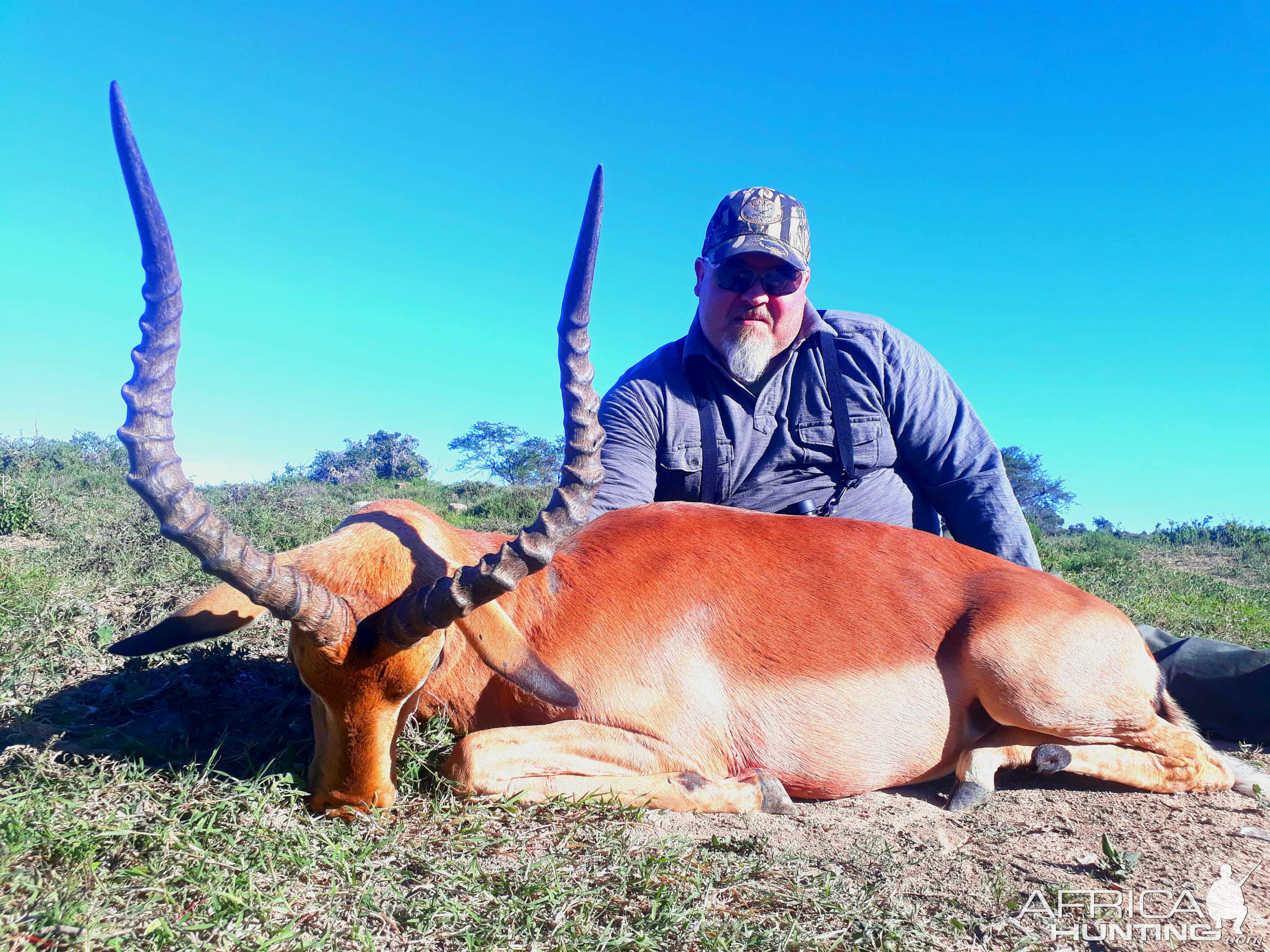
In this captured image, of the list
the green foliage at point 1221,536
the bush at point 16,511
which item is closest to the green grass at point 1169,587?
the green foliage at point 1221,536

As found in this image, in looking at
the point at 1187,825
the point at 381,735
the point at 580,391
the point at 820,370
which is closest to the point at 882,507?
the point at 820,370

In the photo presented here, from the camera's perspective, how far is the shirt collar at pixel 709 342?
6.39 m

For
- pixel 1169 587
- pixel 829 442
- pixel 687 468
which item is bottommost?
pixel 1169 587

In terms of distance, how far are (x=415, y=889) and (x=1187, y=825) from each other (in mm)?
3270

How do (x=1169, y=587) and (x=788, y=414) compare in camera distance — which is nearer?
(x=788, y=414)

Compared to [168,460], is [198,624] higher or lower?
lower

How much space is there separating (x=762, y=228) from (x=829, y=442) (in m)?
1.74

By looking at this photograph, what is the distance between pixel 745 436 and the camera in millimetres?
6211

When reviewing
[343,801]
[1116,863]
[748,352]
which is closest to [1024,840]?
[1116,863]

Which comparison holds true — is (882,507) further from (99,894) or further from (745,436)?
(99,894)

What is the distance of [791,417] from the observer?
620cm

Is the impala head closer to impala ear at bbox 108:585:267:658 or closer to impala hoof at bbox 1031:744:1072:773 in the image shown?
impala ear at bbox 108:585:267:658

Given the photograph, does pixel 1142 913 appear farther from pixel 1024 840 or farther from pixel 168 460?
pixel 168 460

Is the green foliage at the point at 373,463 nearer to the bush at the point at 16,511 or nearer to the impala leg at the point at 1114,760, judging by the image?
the bush at the point at 16,511
